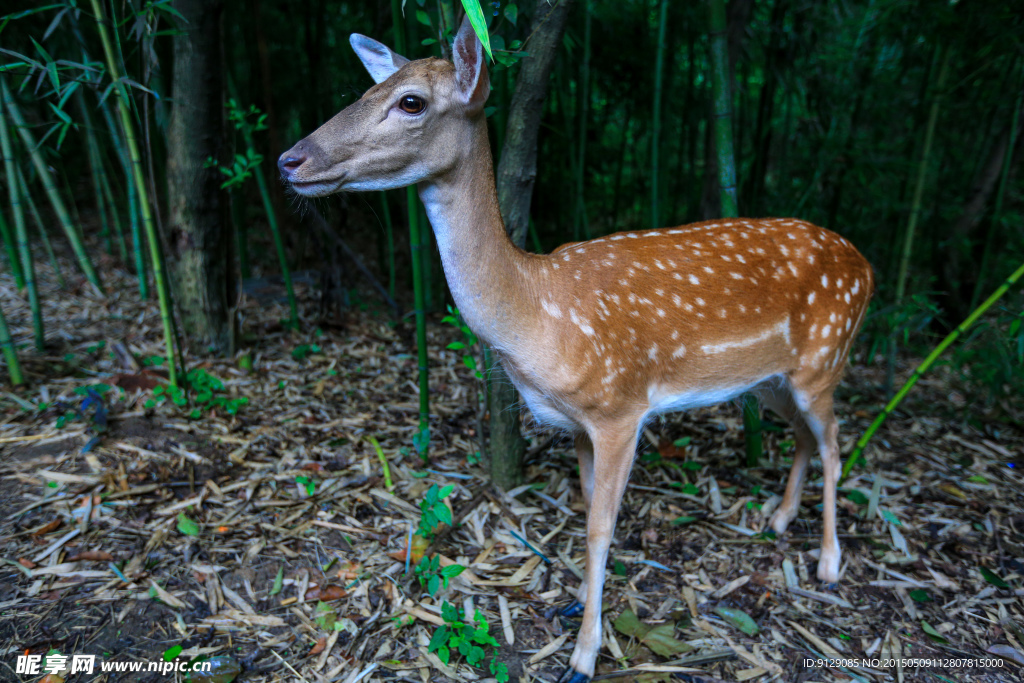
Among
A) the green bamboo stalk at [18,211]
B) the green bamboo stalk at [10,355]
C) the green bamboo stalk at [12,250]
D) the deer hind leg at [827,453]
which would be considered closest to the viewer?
the deer hind leg at [827,453]

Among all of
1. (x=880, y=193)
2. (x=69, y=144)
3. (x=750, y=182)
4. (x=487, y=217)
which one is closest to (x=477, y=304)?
(x=487, y=217)

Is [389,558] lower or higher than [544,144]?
lower

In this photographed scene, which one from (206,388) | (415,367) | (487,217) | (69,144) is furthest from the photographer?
(69,144)

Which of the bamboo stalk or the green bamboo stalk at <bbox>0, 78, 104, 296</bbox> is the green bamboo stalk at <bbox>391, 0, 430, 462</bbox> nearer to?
the bamboo stalk

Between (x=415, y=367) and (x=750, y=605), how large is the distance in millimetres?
2443

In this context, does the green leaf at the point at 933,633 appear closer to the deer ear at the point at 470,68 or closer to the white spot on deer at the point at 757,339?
the white spot on deer at the point at 757,339

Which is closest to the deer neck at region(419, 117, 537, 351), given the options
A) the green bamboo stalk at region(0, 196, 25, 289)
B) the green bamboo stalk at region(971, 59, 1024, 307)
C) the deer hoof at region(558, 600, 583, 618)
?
the deer hoof at region(558, 600, 583, 618)

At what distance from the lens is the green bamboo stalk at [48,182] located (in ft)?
10.2

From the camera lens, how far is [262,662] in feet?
6.85

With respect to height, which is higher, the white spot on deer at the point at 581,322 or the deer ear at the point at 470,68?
the deer ear at the point at 470,68

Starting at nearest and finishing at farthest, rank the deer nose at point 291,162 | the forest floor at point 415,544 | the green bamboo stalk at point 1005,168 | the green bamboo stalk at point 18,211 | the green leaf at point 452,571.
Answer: the deer nose at point 291,162, the forest floor at point 415,544, the green leaf at point 452,571, the green bamboo stalk at point 18,211, the green bamboo stalk at point 1005,168

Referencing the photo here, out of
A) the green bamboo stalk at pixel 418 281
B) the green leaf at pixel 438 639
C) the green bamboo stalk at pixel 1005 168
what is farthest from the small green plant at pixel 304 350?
the green bamboo stalk at pixel 1005 168

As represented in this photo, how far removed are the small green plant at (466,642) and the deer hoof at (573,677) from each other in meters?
0.21

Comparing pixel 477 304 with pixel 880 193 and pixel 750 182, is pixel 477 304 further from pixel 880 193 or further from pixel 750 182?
pixel 880 193
